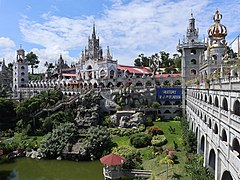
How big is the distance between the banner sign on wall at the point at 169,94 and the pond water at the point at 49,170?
24647 millimetres

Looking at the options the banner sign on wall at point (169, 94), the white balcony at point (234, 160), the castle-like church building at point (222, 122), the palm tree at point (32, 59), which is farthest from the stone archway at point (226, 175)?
the palm tree at point (32, 59)

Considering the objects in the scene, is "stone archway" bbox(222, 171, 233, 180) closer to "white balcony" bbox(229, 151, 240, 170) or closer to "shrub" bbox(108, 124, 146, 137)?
"white balcony" bbox(229, 151, 240, 170)

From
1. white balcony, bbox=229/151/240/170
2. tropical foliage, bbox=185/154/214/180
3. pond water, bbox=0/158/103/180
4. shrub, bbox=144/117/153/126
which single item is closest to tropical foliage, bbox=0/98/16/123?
pond water, bbox=0/158/103/180

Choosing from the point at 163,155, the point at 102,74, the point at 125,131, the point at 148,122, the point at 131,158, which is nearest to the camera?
the point at 131,158

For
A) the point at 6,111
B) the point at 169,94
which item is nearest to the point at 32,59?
the point at 6,111

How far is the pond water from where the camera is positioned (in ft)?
91.6

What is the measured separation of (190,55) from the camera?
1970 inches

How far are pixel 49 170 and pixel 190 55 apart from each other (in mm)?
34055

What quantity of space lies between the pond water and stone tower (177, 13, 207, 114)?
2641 centimetres

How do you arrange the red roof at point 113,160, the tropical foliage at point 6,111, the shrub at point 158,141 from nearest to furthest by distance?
the red roof at point 113,160
the shrub at point 158,141
the tropical foliage at point 6,111

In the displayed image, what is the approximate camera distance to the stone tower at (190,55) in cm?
4931

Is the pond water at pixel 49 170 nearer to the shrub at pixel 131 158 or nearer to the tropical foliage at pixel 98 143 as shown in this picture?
the tropical foliage at pixel 98 143

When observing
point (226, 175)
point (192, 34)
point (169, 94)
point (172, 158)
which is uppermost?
point (192, 34)

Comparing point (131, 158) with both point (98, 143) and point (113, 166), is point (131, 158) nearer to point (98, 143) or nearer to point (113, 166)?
point (113, 166)
